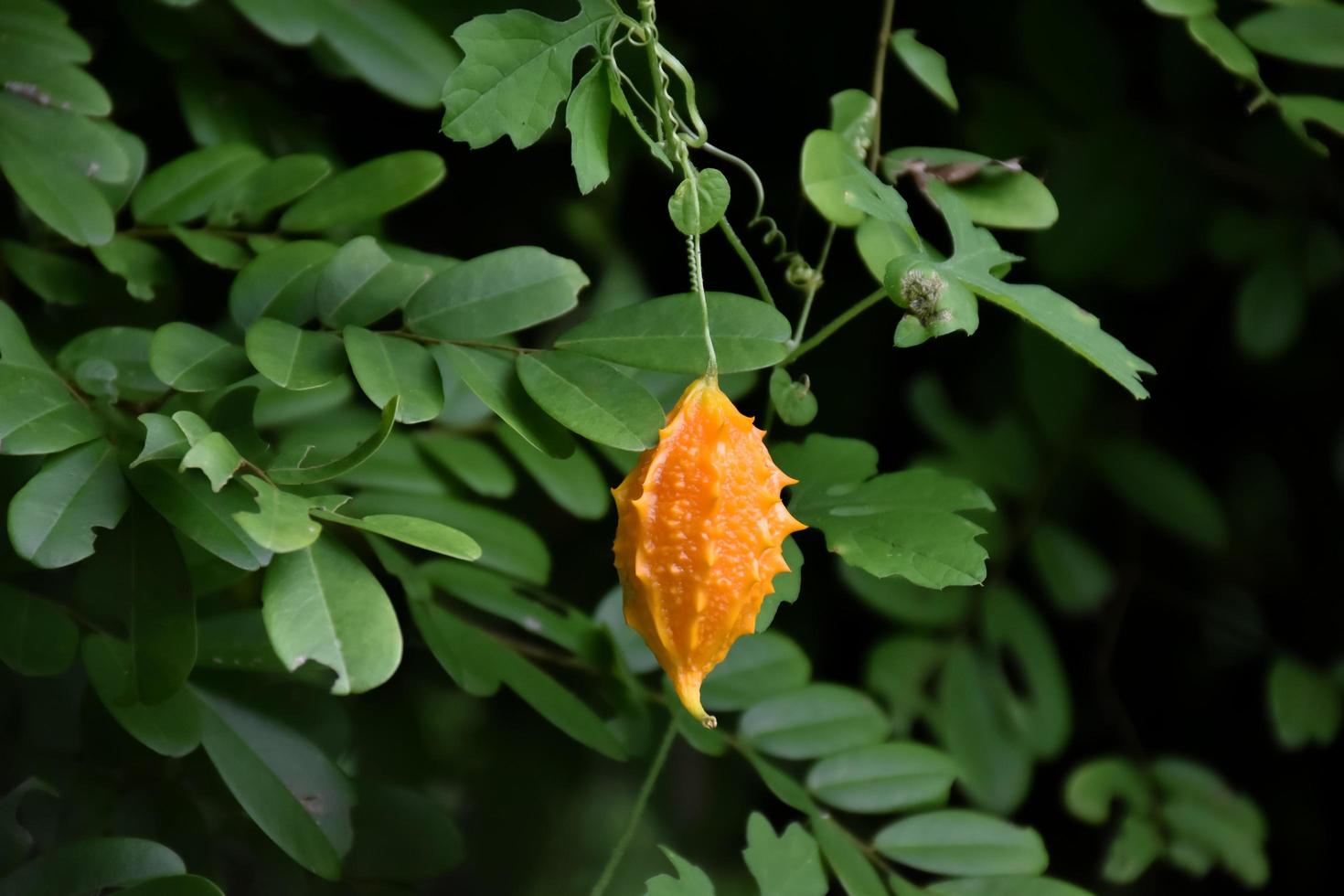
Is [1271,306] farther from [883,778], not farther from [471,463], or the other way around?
[471,463]

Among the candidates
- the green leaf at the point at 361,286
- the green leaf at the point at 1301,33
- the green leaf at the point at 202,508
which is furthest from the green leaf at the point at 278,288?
the green leaf at the point at 1301,33

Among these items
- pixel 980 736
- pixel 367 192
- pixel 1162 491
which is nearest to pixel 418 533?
pixel 367 192

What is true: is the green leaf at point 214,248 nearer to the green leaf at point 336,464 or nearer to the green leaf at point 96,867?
the green leaf at point 336,464

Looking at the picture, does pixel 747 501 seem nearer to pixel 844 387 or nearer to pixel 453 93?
pixel 453 93

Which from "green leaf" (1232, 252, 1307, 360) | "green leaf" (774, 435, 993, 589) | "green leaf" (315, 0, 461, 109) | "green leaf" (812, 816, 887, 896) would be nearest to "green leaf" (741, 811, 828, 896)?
"green leaf" (812, 816, 887, 896)

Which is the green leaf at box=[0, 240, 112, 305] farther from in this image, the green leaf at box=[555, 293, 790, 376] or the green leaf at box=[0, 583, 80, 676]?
the green leaf at box=[555, 293, 790, 376]

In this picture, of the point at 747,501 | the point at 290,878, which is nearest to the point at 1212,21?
the point at 747,501
